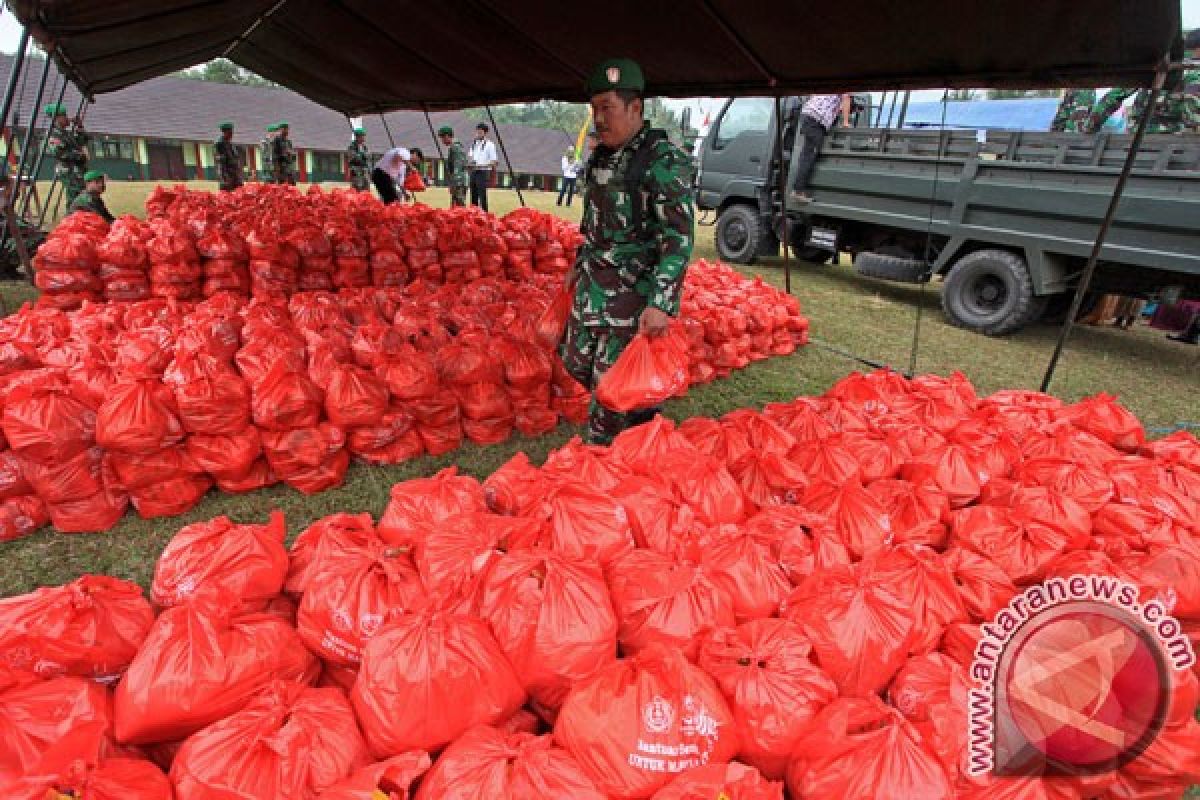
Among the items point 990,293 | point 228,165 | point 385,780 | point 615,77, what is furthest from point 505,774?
point 228,165

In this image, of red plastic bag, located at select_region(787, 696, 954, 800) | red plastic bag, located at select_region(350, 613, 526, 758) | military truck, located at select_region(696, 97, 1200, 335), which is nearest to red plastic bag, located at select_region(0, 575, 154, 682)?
red plastic bag, located at select_region(350, 613, 526, 758)

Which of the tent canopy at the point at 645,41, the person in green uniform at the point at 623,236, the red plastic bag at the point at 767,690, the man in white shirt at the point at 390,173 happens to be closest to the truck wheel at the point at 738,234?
the tent canopy at the point at 645,41

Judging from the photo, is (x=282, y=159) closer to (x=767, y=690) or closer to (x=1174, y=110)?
(x=1174, y=110)

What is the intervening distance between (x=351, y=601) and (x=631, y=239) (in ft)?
6.74

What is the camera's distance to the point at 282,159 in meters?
13.5

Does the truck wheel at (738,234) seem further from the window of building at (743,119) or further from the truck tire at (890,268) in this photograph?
the truck tire at (890,268)

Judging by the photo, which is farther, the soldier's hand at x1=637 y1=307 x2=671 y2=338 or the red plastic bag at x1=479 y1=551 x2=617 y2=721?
the soldier's hand at x1=637 y1=307 x2=671 y2=338

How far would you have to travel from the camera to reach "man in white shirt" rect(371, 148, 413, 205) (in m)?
11.1

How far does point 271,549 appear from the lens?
154 centimetres

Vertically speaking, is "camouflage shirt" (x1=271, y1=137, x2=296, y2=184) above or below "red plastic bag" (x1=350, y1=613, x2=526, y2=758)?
above

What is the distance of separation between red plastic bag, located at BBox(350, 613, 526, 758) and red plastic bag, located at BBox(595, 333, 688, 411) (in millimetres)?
1399

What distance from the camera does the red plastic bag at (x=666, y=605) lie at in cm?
140

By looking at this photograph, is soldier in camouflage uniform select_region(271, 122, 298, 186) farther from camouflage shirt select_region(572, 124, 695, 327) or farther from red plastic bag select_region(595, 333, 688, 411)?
red plastic bag select_region(595, 333, 688, 411)

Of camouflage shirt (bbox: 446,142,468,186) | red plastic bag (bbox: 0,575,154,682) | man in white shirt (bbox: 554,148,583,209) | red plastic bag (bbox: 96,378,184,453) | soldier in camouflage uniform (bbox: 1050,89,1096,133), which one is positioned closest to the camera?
red plastic bag (bbox: 0,575,154,682)
